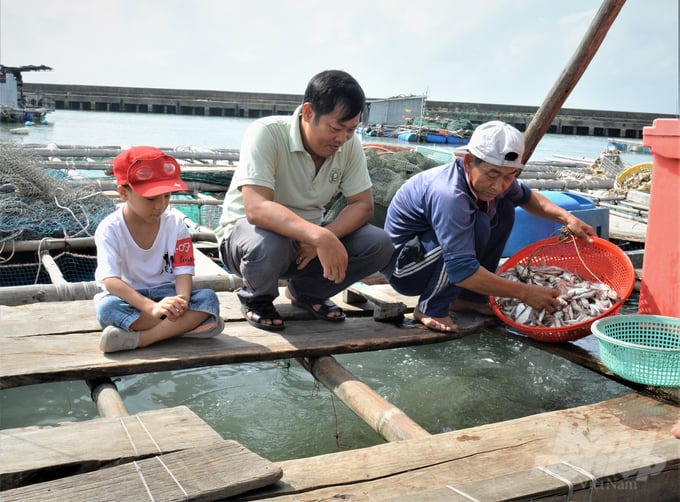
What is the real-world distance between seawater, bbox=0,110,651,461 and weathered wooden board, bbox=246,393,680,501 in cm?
93

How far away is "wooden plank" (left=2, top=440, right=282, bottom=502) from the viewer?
162cm

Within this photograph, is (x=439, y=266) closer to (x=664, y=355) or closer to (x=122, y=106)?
(x=664, y=355)

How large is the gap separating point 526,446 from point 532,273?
5.26 feet

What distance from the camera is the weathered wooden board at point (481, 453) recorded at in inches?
73.4

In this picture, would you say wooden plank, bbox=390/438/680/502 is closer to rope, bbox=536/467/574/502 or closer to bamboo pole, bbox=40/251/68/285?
rope, bbox=536/467/574/502

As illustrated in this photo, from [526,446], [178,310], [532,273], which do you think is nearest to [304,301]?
[178,310]

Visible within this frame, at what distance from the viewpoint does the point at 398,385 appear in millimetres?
3740

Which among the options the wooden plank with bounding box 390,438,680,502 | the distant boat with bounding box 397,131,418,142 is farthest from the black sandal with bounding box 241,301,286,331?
the distant boat with bounding box 397,131,418,142

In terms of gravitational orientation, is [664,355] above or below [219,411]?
above

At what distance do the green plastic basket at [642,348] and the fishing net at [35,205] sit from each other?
4.30m

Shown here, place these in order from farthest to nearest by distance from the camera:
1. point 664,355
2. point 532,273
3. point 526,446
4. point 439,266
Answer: point 532,273, point 439,266, point 664,355, point 526,446

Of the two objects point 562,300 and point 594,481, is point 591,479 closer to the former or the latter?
point 594,481

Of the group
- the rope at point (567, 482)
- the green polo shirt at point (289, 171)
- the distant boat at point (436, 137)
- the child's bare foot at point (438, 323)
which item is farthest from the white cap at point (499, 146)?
the distant boat at point (436, 137)

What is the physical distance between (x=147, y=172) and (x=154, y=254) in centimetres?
42
